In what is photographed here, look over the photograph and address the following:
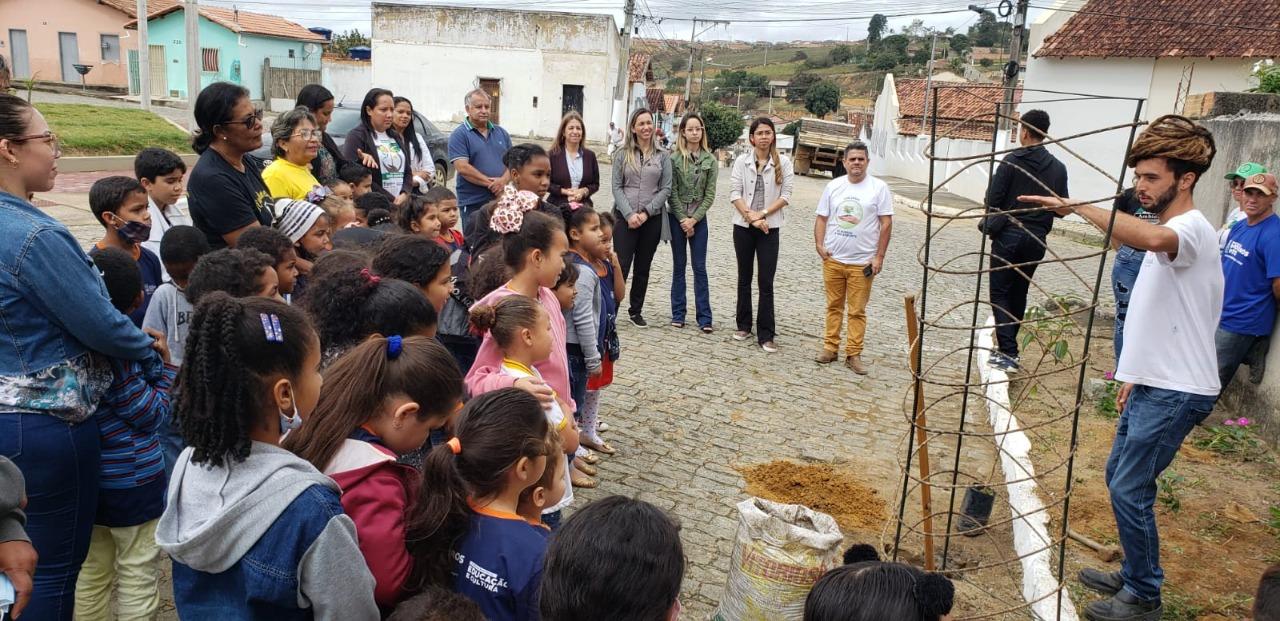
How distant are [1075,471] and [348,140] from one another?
17.6 feet

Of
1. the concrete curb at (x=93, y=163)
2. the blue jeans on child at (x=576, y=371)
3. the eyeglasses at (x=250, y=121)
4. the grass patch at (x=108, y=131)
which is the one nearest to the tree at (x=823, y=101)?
the grass patch at (x=108, y=131)

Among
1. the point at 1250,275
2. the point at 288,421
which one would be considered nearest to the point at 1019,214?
the point at 1250,275

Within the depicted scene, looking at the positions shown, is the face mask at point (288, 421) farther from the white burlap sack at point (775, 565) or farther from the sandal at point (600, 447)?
the sandal at point (600, 447)

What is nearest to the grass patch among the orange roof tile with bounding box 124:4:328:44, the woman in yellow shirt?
the woman in yellow shirt

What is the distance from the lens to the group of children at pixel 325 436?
6.31 feet

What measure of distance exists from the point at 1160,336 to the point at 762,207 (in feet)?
14.8

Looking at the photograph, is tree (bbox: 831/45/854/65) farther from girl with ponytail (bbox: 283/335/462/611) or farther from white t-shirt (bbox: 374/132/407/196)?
girl with ponytail (bbox: 283/335/462/611)

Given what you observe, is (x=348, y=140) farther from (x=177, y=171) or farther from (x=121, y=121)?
(x=121, y=121)

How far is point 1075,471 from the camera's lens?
205 inches

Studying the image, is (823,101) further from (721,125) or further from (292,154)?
(292,154)

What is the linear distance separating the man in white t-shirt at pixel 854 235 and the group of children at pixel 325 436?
3.65 m

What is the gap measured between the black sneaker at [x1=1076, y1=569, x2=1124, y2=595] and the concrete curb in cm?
1623

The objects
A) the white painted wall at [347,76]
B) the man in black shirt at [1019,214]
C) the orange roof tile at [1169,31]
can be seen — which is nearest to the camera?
the man in black shirt at [1019,214]

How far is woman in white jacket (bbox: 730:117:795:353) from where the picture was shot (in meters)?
7.62
